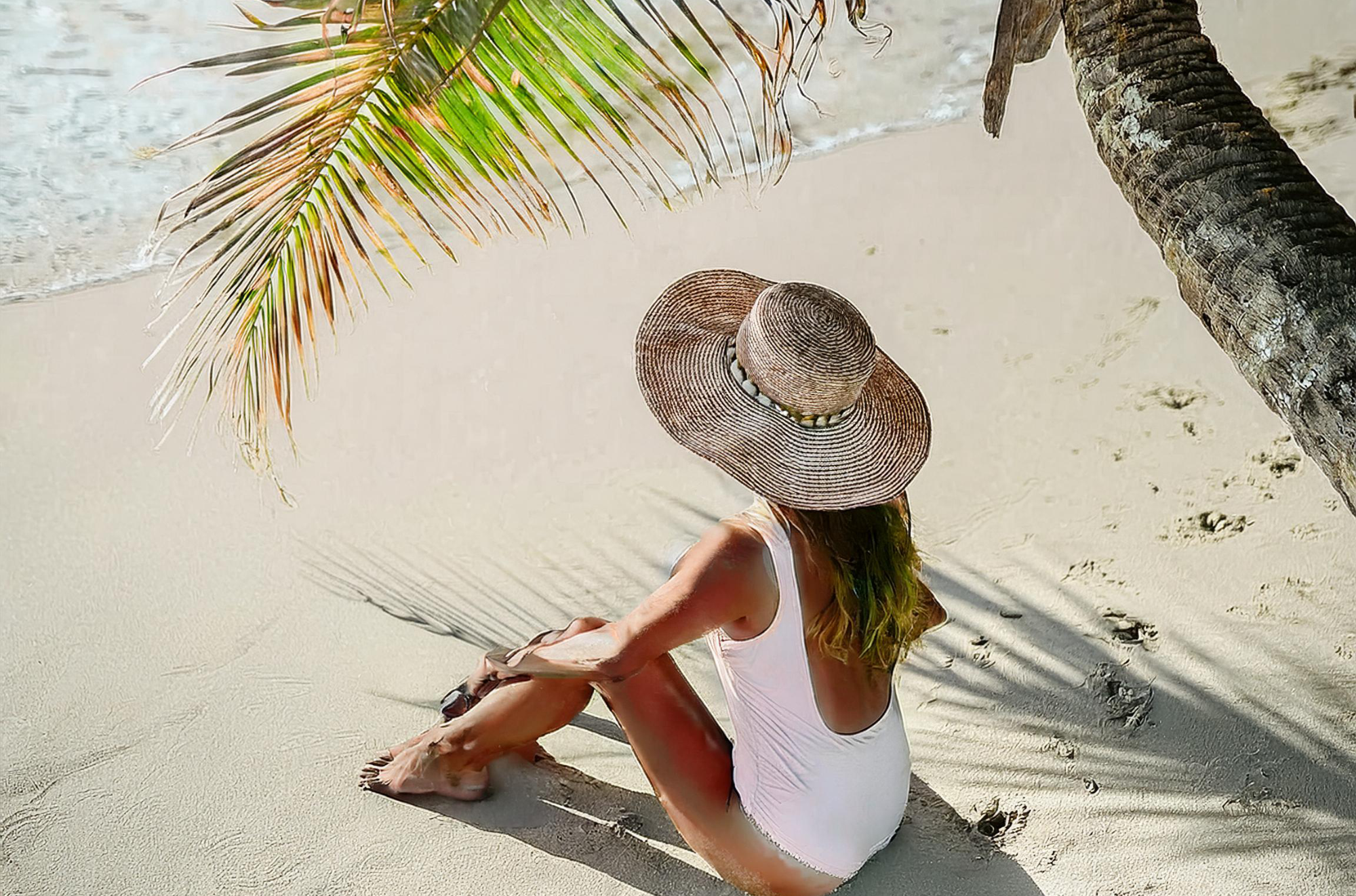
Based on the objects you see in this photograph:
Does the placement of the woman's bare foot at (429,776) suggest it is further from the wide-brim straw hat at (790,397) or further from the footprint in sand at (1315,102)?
the footprint in sand at (1315,102)

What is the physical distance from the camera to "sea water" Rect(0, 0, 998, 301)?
4.35 m

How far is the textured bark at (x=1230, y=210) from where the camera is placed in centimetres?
157

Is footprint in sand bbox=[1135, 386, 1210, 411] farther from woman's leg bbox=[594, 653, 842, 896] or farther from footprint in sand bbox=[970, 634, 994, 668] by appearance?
woman's leg bbox=[594, 653, 842, 896]

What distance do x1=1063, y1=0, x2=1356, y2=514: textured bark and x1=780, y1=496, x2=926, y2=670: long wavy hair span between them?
1.81ft

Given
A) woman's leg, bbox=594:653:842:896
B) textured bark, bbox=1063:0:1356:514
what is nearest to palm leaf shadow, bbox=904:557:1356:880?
woman's leg, bbox=594:653:842:896

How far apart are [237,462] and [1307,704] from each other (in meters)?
2.51

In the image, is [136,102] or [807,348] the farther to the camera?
[136,102]

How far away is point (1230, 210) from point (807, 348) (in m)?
0.65

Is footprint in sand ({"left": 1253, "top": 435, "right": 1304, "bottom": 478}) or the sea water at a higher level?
the sea water

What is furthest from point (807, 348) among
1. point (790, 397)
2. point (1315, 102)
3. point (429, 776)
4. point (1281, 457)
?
point (1315, 102)

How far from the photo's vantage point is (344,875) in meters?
2.19

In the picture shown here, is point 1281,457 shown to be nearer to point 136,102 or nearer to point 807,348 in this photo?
point 807,348

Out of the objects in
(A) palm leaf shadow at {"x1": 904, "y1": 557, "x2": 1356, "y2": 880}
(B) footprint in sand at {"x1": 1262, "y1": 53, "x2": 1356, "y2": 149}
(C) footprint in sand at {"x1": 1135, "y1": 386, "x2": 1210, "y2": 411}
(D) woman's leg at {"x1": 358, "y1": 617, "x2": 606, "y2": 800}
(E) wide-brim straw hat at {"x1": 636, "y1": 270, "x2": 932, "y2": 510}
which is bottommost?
(A) palm leaf shadow at {"x1": 904, "y1": 557, "x2": 1356, "y2": 880}

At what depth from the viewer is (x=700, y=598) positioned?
1765mm
